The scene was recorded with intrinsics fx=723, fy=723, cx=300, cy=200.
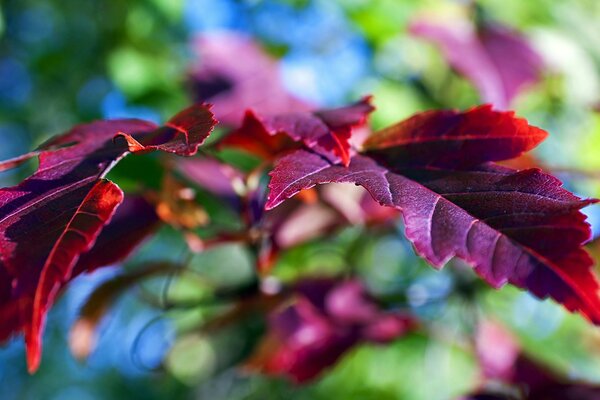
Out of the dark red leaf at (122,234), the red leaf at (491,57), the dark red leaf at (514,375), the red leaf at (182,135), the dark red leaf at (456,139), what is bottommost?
the dark red leaf at (514,375)

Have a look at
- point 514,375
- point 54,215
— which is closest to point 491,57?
A: point 514,375

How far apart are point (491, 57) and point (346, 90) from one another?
45 cm

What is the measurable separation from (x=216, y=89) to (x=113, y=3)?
53cm

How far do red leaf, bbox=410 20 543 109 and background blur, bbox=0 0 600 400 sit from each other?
0.07m

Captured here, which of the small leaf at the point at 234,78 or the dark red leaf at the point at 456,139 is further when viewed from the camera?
the small leaf at the point at 234,78

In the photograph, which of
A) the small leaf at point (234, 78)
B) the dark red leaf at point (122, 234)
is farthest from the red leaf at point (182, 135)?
the small leaf at point (234, 78)

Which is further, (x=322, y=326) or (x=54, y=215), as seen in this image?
(x=322, y=326)

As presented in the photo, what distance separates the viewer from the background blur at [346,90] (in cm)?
130

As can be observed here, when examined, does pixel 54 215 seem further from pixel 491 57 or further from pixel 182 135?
pixel 491 57

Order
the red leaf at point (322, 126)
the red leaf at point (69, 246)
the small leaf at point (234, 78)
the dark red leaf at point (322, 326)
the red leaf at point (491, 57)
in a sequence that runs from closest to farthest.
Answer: the red leaf at point (69, 246)
the red leaf at point (322, 126)
the dark red leaf at point (322, 326)
the small leaf at point (234, 78)
the red leaf at point (491, 57)

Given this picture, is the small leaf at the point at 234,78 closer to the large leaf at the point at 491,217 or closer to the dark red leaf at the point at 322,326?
the dark red leaf at the point at 322,326

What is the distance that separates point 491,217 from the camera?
44cm

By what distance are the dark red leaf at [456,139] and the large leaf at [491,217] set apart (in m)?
0.02

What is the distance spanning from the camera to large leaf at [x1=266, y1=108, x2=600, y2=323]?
0.41m
